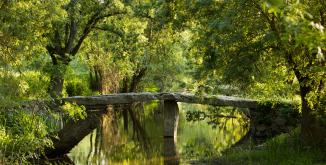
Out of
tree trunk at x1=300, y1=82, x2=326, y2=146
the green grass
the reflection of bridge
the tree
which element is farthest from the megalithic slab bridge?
the tree

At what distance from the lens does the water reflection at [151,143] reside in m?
14.2

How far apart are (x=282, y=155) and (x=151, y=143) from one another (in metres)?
8.04

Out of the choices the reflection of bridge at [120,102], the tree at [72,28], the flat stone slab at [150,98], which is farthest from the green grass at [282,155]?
the tree at [72,28]

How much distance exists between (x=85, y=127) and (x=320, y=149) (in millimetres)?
7049

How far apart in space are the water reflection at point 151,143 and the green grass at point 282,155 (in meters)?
1.30

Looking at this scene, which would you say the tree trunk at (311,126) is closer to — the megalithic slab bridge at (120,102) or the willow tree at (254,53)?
the willow tree at (254,53)

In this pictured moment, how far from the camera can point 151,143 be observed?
57.4 feet

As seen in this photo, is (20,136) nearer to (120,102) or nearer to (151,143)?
(120,102)

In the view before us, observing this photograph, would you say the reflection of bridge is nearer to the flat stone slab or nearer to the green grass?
the flat stone slab

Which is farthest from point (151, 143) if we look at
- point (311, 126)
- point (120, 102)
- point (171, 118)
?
point (311, 126)

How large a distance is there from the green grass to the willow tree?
396 mm

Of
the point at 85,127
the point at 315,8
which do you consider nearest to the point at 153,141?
the point at 85,127

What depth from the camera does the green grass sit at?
30.3 feet

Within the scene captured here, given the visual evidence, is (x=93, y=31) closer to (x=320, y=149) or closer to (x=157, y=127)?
(x=157, y=127)
